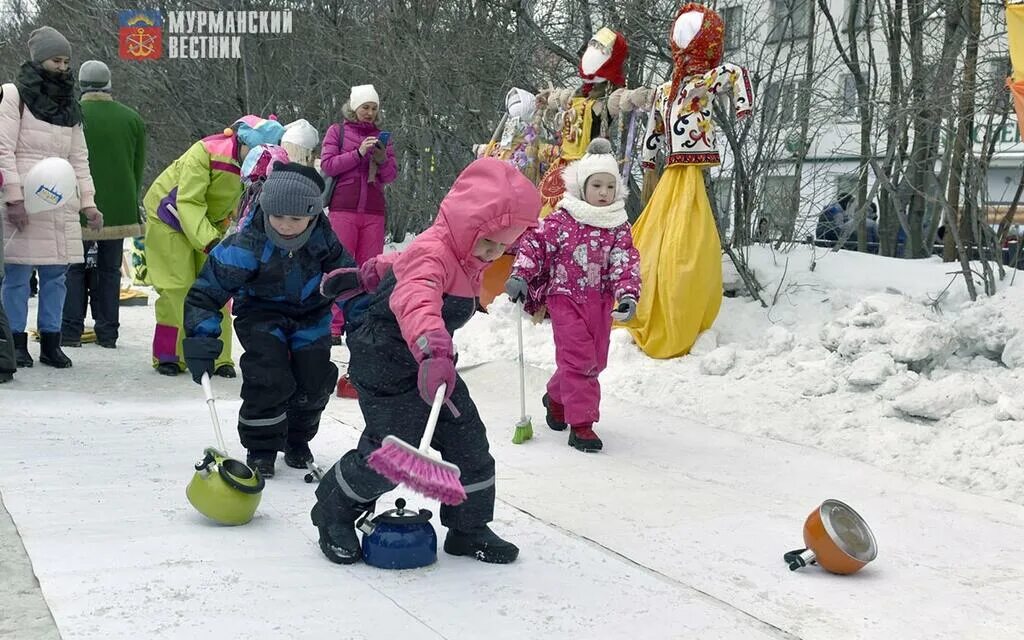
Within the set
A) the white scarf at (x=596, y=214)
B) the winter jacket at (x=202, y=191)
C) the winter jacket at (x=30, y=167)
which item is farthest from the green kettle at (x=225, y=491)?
the winter jacket at (x=30, y=167)

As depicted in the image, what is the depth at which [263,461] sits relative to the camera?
5.05 meters

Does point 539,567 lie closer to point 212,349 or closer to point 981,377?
point 212,349

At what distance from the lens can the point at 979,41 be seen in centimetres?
754

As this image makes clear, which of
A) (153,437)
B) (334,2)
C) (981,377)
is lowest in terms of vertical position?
(153,437)

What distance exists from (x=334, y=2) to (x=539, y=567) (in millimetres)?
13601

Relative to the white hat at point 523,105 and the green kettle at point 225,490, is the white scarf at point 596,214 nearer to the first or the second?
the green kettle at point 225,490

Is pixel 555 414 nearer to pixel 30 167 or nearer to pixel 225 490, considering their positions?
pixel 225 490

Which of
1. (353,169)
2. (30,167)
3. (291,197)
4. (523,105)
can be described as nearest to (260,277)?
(291,197)

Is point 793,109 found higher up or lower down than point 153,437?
higher up

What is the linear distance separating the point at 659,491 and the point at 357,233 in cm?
468

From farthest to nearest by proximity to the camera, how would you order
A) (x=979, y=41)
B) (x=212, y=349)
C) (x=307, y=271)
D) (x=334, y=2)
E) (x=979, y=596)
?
(x=334, y=2) → (x=979, y=41) → (x=307, y=271) → (x=212, y=349) → (x=979, y=596)

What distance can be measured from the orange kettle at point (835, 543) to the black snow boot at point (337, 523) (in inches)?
58.6

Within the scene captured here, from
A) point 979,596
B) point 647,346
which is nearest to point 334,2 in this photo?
point 647,346

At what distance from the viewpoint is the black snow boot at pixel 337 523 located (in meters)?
3.94
